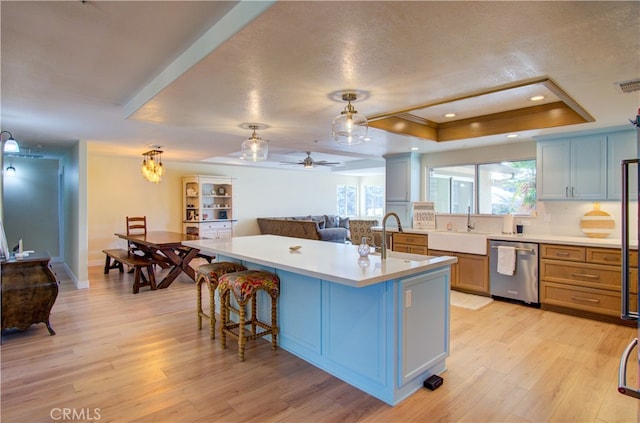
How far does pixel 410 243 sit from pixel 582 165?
2.44 meters

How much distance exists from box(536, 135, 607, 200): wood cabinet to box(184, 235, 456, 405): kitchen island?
267 cm

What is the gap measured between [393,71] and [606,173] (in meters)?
3.35

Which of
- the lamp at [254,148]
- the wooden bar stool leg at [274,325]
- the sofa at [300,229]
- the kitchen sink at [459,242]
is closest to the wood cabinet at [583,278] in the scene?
the kitchen sink at [459,242]

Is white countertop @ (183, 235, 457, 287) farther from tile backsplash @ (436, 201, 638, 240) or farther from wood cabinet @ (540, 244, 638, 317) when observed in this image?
tile backsplash @ (436, 201, 638, 240)

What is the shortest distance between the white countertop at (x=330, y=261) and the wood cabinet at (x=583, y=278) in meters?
2.17

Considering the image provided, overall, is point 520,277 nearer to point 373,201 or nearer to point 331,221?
point 331,221

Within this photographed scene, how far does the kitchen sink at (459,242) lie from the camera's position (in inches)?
187

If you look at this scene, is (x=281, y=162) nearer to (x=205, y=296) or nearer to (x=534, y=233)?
(x=205, y=296)

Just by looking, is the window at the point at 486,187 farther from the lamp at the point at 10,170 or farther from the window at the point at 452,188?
the lamp at the point at 10,170

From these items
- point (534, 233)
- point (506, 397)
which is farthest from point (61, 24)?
point (534, 233)

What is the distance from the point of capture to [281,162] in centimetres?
920

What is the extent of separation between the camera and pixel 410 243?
5617 millimetres

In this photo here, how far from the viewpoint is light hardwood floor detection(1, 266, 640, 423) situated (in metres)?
2.18

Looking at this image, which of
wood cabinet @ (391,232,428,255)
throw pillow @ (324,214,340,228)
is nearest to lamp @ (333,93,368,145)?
wood cabinet @ (391,232,428,255)
